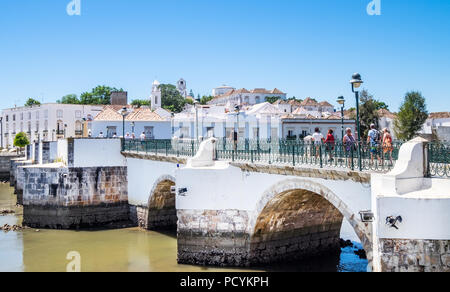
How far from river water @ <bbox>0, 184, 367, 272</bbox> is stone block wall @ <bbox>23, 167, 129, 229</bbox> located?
0.82 metres

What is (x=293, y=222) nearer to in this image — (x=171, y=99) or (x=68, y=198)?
(x=68, y=198)

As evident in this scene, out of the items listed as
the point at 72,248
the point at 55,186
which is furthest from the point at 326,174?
the point at 55,186

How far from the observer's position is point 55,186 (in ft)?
67.3

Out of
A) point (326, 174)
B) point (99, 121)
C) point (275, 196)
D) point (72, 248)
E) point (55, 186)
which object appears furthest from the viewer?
point (99, 121)

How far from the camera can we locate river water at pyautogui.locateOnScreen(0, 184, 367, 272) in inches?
566

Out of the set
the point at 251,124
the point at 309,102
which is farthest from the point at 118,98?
the point at 309,102

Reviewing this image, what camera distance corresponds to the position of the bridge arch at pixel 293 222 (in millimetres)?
12248

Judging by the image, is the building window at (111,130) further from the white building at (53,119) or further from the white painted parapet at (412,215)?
the white painted parapet at (412,215)

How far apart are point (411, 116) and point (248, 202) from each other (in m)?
29.9

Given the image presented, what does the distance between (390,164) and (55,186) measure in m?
15.8

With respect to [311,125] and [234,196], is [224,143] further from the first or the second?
[311,125]

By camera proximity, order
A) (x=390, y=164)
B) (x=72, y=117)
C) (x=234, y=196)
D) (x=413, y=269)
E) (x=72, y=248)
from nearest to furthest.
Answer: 1. (x=413, y=269)
2. (x=390, y=164)
3. (x=234, y=196)
4. (x=72, y=248)
5. (x=72, y=117)

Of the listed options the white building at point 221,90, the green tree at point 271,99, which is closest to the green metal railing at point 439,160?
the green tree at point 271,99
